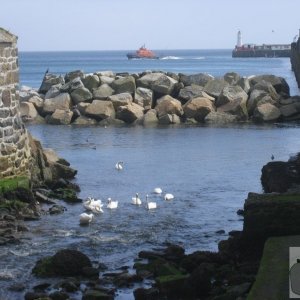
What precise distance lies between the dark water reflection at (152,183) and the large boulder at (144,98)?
3.17 meters

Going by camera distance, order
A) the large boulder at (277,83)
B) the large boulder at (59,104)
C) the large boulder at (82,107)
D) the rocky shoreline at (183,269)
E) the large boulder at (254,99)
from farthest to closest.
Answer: the large boulder at (277,83) < the large boulder at (59,104) < the large boulder at (254,99) < the large boulder at (82,107) < the rocky shoreline at (183,269)

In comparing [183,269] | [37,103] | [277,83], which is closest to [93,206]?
[183,269]

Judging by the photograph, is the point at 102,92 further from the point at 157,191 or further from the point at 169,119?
the point at 157,191

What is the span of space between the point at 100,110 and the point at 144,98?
229 cm

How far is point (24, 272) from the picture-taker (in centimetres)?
1212

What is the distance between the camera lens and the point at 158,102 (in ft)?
128

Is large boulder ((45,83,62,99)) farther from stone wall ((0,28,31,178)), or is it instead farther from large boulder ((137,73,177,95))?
stone wall ((0,28,31,178))

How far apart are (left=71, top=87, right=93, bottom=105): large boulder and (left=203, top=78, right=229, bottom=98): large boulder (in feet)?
18.4

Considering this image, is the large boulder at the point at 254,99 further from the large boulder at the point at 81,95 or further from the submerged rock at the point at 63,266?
the submerged rock at the point at 63,266

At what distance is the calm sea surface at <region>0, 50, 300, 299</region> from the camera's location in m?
13.9

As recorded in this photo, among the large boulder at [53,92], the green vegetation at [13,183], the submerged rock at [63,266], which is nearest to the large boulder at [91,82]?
the large boulder at [53,92]

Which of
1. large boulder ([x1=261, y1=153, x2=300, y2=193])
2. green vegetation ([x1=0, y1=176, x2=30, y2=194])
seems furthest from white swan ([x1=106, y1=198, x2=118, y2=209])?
large boulder ([x1=261, y1=153, x2=300, y2=193])

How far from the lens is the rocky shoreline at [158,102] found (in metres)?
37.9

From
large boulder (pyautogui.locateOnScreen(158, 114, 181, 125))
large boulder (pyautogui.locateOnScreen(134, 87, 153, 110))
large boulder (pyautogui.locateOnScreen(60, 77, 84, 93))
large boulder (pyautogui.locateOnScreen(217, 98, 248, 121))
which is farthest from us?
large boulder (pyautogui.locateOnScreen(60, 77, 84, 93))
